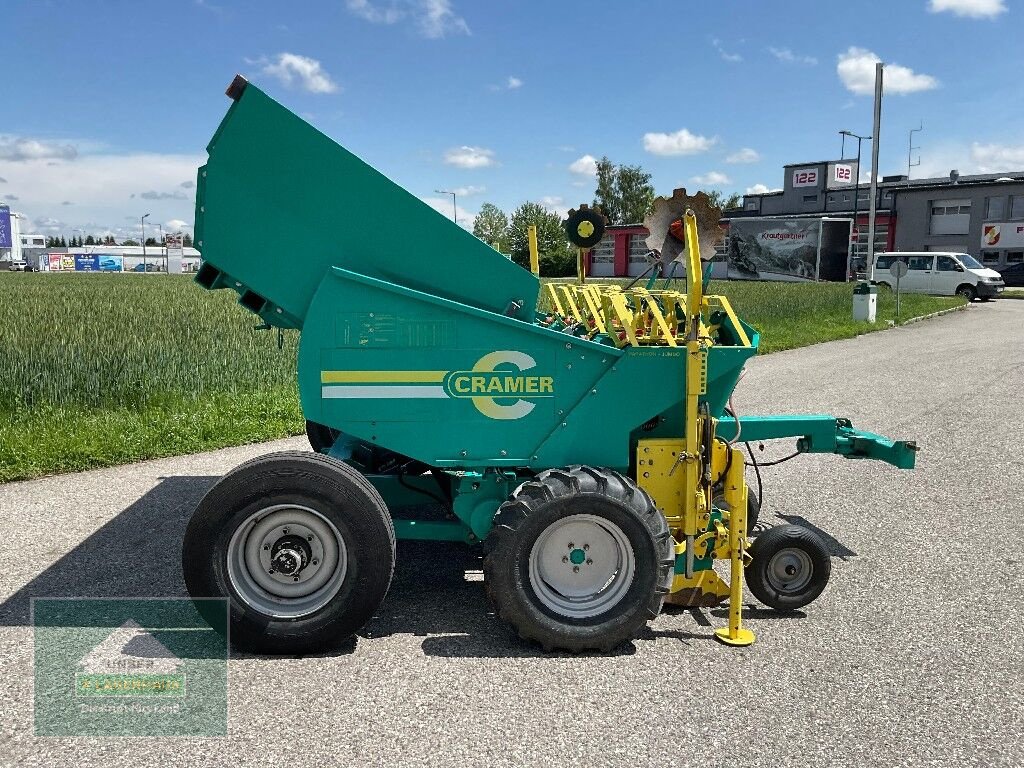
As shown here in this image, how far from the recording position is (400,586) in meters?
4.56

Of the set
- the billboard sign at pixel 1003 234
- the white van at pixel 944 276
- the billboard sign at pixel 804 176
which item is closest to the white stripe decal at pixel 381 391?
the white van at pixel 944 276

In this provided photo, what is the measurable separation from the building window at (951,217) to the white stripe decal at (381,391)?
5207 centimetres

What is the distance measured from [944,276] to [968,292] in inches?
44.6

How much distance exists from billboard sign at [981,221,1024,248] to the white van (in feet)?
51.6

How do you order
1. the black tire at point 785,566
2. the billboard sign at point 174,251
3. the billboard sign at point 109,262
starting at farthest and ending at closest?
the billboard sign at point 109,262, the billboard sign at point 174,251, the black tire at point 785,566

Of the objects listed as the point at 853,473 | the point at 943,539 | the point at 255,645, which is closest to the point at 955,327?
the point at 853,473

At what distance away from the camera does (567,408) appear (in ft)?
13.2

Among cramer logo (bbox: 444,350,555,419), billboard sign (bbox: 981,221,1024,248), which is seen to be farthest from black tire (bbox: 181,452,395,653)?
billboard sign (bbox: 981,221,1024,248)

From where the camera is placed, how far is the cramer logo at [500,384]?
395 centimetres

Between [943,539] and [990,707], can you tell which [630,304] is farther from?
[990,707]

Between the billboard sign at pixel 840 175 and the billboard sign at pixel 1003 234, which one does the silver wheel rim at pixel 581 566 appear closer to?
the billboard sign at pixel 1003 234

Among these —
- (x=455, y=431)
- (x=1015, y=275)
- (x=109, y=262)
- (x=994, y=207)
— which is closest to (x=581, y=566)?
(x=455, y=431)

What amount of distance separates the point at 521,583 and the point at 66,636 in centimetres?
218

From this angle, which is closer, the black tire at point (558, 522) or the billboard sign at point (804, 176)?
the black tire at point (558, 522)
